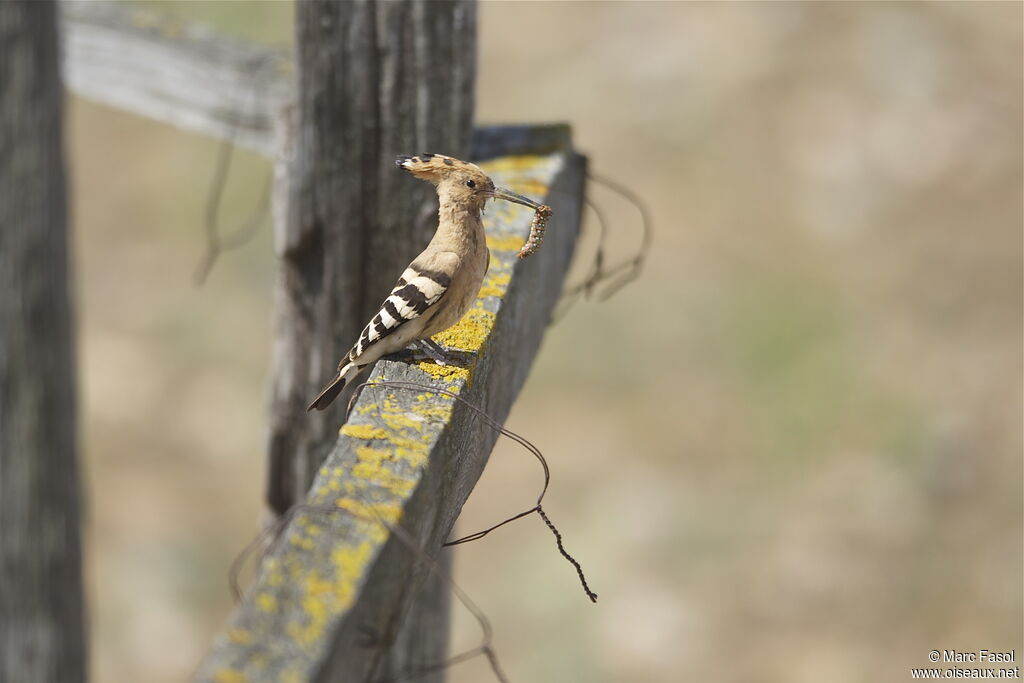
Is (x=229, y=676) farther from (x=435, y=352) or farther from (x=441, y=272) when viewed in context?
(x=441, y=272)

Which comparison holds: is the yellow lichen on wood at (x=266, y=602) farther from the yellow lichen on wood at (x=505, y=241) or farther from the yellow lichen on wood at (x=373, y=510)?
the yellow lichen on wood at (x=505, y=241)

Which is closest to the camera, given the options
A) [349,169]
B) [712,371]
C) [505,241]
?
[505,241]

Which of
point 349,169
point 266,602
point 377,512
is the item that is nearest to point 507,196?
point 349,169

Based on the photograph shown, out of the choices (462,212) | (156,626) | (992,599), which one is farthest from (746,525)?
(462,212)

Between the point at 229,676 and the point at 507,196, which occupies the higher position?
the point at 507,196

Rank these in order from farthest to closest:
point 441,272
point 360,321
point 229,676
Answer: point 360,321 → point 441,272 → point 229,676

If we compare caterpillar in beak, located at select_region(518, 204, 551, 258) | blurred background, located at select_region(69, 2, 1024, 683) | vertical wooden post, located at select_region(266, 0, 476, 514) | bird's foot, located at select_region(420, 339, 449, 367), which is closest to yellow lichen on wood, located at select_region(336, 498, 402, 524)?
bird's foot, located at select_region(420, 339, 449, 367)

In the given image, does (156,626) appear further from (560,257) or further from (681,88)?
(681,88)
